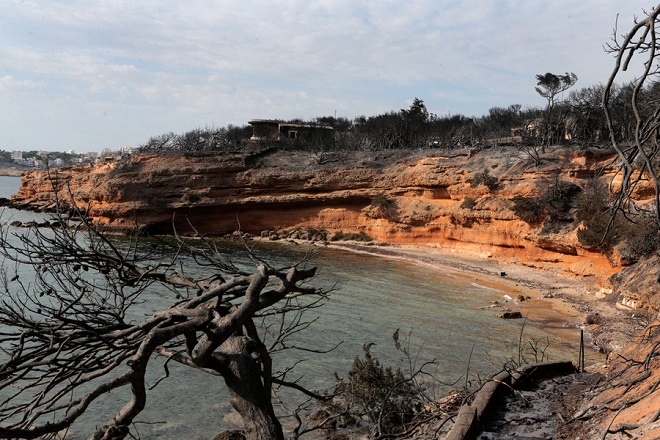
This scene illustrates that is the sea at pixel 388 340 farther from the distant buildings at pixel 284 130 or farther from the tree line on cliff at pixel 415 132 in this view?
the distant buildings at pixel 284 130

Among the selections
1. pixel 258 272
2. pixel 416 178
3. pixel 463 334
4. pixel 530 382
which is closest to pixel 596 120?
pixel 416 178

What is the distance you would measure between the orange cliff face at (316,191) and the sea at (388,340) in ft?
24.3

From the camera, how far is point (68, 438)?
9758 mm

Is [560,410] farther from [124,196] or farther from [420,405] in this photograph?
[124,196]

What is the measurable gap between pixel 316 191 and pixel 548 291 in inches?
888

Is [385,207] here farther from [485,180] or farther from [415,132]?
[415,132]

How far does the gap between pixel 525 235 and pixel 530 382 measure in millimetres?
24763

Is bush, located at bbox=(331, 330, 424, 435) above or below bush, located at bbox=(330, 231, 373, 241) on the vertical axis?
above

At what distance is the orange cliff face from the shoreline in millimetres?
2297

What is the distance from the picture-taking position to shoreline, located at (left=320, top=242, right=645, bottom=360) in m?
16.2

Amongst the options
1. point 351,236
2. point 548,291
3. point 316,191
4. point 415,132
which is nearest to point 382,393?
point 548,291

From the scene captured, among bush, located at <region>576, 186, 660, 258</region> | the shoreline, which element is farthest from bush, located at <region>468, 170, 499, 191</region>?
bush, located at <region>576, 186, 660, 258</region>

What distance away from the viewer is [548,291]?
23.8 meters

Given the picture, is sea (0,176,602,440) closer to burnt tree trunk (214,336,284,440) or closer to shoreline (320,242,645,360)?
shoreline (320,242,645,360)
